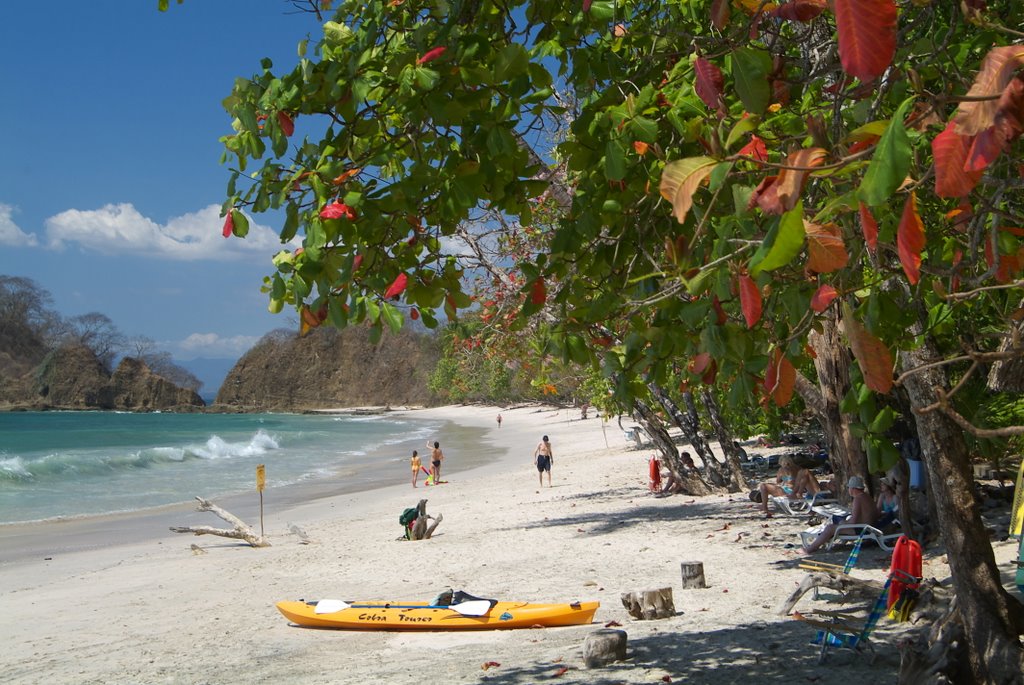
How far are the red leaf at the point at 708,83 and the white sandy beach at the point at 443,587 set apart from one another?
4.28 meters

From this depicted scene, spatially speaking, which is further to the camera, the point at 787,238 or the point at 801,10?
the point at 801,10

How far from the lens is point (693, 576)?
28.9 ft

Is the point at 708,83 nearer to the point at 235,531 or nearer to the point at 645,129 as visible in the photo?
the point at 645,129

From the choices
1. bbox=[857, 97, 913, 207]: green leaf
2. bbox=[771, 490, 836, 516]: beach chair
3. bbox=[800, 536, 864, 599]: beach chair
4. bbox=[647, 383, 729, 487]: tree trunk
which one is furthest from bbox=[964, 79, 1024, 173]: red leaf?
bbox=[647, 383, 729, 487]: tree trunk

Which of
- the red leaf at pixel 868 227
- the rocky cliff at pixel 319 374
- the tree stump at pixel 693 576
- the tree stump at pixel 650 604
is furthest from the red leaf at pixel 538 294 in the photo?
the rocky cliff at pixel 319 374

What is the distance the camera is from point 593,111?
145 inches

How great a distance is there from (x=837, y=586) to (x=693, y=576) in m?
1.90

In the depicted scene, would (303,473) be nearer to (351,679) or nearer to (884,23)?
(351,679)

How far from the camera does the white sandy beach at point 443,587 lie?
6656mm

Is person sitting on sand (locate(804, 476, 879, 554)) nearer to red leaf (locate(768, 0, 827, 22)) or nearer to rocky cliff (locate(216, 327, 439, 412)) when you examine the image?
red leaf (locate(768, 0, 827, 22))

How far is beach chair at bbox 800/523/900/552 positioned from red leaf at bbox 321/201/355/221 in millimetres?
7220

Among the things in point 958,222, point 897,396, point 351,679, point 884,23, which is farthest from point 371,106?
point 897,396

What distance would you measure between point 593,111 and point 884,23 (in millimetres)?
2288

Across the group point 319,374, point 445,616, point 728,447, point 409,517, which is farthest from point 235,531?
point 319,374
